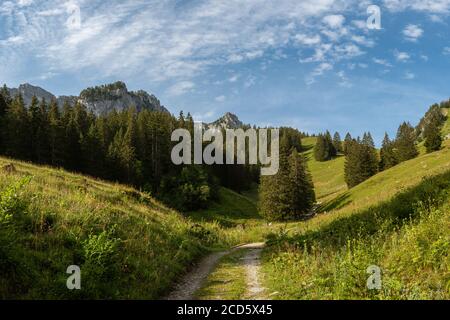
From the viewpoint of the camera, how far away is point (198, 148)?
110438 mm

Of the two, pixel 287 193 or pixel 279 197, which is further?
pixel 287 193

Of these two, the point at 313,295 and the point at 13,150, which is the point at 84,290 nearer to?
the point at 313,295

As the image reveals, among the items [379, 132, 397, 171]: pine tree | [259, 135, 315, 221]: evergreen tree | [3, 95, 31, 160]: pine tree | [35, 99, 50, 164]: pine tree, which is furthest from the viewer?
[379, 132, 397, 171]: pine tree

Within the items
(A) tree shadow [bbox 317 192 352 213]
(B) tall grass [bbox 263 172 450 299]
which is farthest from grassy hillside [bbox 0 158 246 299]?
(A) tree shadow [bbox 317 192 352 213]

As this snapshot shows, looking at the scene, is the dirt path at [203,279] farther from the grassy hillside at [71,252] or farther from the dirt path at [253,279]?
the grassy hillside at [71,252]

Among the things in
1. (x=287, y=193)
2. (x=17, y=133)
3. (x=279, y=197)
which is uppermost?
(x=17, y=133)

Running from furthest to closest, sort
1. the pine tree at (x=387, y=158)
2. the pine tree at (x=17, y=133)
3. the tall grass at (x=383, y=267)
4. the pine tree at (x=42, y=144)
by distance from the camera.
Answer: the pine tree at (x=387, y=158) < the pine tree at (x=42, y=144) < the pine tree at (x=17, y=133) < the tall grass at (x=383, y=267)

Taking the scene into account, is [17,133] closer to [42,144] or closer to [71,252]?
[42,144]

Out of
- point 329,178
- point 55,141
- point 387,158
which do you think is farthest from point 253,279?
point 329,178

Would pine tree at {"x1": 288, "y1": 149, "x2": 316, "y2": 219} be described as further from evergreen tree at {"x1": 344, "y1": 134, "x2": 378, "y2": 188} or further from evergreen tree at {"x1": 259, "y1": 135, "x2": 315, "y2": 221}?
evergreen tree at {"x1": 344, "y1": 134, "x2": 378, "y2": 188}

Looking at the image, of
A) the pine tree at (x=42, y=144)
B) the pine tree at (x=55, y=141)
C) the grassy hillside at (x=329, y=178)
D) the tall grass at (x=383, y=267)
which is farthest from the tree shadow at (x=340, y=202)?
the pine tree at (x=42, y=144)

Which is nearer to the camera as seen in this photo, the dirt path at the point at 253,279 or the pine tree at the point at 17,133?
the dirt path at the point at 253,279

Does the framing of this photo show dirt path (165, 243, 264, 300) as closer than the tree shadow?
Yes
